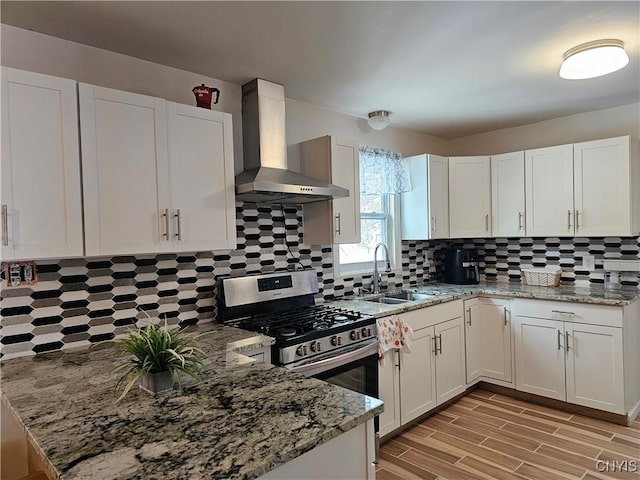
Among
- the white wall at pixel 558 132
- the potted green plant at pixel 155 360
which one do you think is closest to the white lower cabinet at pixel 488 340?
the white wall at pixel 558 132

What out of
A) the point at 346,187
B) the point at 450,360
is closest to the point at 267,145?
the point at 346,187

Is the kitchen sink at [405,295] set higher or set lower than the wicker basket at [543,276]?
lower

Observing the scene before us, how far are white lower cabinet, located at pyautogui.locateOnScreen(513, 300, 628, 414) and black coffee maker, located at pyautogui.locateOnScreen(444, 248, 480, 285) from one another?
0.61m

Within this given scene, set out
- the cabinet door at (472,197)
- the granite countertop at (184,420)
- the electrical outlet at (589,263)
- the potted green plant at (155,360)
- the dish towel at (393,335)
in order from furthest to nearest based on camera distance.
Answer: the cabinet door at (472,197) < the electrical outlet at (589,263) < the dish towel at (393,335) < the potted green plant at (155,360) < the granite countertop at (184,420)

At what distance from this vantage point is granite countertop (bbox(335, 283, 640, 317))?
290cm

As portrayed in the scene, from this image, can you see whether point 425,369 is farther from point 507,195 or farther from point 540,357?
point 507,195

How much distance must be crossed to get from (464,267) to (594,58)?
2.16 metres

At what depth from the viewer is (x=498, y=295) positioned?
3.51 m

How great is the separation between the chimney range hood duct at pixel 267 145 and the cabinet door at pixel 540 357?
77.1 inches

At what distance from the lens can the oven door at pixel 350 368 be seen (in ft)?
7.45

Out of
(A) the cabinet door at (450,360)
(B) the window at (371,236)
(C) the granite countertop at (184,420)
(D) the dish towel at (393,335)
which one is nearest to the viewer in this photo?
(C) the granite countertop at (184,420)

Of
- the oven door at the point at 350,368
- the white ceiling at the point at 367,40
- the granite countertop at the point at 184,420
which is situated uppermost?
the white ceiling at the point at 367,40

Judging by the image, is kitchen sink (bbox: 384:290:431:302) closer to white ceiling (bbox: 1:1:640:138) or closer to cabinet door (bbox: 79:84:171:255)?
white ceiling (bbox: 1:1:640:138)

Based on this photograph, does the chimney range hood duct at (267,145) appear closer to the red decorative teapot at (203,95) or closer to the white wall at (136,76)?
the white wall at (136,76)
